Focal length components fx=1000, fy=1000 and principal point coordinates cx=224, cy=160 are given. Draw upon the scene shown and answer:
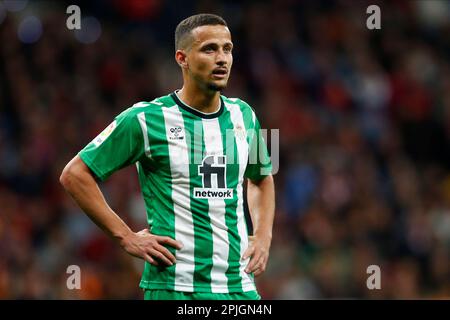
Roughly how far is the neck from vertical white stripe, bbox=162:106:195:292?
0.25 m

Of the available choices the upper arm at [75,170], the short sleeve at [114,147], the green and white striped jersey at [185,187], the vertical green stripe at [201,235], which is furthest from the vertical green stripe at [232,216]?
the upper arm at [75,170]

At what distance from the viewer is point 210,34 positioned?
5.22 meters

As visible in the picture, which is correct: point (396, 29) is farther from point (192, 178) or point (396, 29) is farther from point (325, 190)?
point (192, 178)

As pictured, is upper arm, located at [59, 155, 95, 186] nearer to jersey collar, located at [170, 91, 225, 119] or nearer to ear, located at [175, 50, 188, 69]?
jersey collar, located at [170, 91, 225, 119]

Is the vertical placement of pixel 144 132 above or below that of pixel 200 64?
below

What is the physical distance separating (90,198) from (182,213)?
476mm

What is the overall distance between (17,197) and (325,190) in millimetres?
3119

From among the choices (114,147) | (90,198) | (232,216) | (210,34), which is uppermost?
(210,34)

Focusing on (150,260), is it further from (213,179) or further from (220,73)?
(220,73)

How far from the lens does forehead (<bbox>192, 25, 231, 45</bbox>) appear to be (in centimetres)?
521

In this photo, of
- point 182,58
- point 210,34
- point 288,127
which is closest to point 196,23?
point 210,34

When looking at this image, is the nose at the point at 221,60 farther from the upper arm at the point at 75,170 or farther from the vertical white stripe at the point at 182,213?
the upper arm at the point at 75,170
